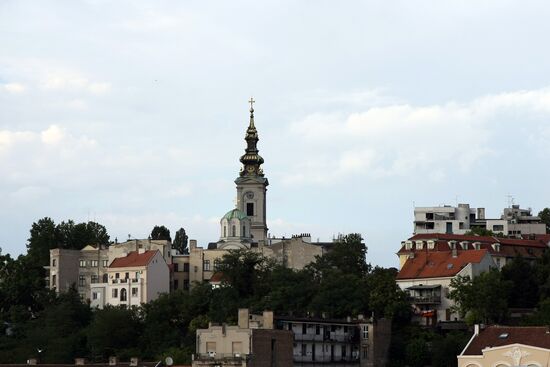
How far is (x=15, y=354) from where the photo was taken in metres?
143

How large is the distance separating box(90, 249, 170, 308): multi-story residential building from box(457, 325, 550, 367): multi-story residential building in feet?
170

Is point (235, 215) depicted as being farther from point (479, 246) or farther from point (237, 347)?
point (237, 347)

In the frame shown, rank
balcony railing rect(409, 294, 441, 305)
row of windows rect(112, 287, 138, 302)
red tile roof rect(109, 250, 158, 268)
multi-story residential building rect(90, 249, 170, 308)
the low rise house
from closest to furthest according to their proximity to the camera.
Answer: the low rise house < balcony railing rect(409, 294, 441, 305) < multi-story residential building rect(90, 249, 170, 308) < row of windows rect(112, 287, 138, 302) < red tile roof rect(109, 250, 158, 268)

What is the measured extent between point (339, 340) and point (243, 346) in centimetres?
1496

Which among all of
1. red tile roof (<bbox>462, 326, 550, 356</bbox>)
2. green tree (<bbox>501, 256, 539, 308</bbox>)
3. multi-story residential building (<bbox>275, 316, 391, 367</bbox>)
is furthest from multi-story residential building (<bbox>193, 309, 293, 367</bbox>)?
green tree (<bbox>501, 256, 539, 308</bbox>)

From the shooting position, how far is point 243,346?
4358 inches

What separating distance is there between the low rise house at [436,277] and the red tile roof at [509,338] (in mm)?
18884

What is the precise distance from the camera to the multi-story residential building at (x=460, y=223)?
18275cm

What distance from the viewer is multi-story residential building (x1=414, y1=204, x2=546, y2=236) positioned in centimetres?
18275

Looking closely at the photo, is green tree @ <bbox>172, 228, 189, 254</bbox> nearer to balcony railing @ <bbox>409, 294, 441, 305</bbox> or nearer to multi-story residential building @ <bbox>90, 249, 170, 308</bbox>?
multi-story residential building @ <bbox>90, 249, 170, 308</bbox>

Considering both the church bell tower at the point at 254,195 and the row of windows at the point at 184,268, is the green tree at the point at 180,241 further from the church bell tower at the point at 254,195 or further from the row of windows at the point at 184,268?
the row of windows at the point at 184,268

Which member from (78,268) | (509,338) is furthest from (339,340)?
(78,268)

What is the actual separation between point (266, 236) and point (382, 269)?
4543 cm

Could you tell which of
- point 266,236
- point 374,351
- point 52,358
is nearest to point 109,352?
point 52,358
